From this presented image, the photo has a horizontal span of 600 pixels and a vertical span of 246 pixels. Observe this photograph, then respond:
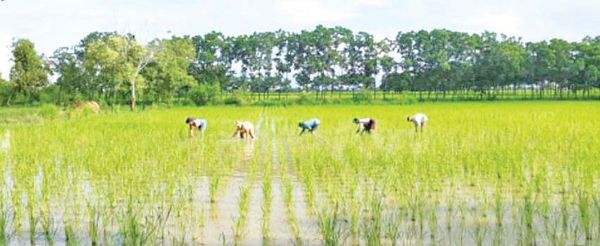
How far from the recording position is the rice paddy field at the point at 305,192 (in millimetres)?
5465

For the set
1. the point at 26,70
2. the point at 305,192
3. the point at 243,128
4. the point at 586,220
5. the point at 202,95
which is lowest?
the point at 305,192

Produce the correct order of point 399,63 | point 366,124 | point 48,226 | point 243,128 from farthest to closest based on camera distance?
point 399,63, point 366,124, point 243,128, point 48,226

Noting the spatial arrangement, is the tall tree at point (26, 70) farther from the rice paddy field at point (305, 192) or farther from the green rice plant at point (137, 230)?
the green rice plant at point (137, 230)

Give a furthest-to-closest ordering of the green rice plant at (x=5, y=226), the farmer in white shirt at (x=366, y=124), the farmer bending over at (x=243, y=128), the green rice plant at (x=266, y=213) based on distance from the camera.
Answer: the farmer in white shirt at (x=366, y=124), the farmer bending over at (x=243, y=128), the green rice plant at (x=266, y=213), the green rice plant at (x=5, y=226)

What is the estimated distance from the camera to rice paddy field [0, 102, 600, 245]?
546cm

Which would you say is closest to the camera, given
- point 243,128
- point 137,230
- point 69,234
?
point 137,230

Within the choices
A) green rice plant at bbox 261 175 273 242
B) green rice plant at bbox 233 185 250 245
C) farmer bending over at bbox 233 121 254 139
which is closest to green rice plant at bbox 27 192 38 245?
green rice plant at bbox 233 185 250 245

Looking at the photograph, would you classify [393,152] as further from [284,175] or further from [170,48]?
[170,48]

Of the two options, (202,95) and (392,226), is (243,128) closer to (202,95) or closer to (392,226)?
(392,226)

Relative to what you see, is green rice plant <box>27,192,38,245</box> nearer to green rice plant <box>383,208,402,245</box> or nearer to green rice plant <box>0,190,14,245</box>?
green rice plant <box>0,190,14,245</box>

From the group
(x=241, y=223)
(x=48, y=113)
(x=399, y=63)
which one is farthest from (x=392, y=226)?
(x=399, y=63)

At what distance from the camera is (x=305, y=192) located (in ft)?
25.2

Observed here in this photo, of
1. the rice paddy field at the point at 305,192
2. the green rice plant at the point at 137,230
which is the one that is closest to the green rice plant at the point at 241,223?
the rice paddy field at the point at 305,192

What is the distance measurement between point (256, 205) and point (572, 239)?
314cm
